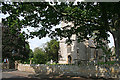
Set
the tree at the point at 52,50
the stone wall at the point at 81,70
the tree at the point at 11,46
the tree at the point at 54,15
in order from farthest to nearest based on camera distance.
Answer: the tree at the point at 52,50 < the tree at the point at 11,46 < the stone wall at the point at 81,70 < the tree at the point at 54,15

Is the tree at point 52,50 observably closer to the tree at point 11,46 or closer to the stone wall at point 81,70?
the tree at point 11,46

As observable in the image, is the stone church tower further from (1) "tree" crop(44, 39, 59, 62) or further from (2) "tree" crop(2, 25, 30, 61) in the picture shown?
(2) "tree" crop(2, 25, 30, 61)

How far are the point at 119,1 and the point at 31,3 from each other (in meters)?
7.71

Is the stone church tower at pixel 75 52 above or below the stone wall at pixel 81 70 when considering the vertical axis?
above

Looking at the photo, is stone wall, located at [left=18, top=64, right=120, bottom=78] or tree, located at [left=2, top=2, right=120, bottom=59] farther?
stone wall, located at [left=18, top=64, right=120, bottom=78]

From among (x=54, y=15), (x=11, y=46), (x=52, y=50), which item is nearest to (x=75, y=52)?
(x=52, y=50)

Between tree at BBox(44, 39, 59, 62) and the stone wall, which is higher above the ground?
tree at BBox(44, 39, 59, 62)

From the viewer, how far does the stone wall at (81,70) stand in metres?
14.2

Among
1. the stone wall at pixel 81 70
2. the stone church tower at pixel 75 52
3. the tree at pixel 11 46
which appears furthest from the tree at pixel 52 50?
the stone wall at pixel 81 70

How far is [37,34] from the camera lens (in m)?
12.9

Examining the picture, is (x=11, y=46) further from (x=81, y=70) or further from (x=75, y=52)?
(x=75, y=52)

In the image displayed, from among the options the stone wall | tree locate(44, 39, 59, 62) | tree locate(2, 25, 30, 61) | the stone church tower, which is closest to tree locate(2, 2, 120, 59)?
the stone wall

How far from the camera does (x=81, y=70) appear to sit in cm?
1680

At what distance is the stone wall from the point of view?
1422 cm
